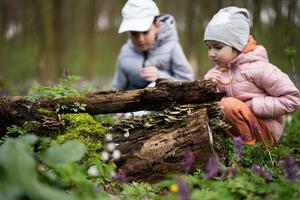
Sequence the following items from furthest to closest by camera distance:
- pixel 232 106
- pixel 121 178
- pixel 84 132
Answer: pixel 232 106 < pixel 84 132 < pixel 121 178

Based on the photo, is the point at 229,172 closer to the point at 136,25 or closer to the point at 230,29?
the point at 230,29

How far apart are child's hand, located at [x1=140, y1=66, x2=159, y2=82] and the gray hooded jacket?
28 cm

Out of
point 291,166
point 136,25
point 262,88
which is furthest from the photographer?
point 136,25

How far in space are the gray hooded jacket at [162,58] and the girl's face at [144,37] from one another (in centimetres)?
11

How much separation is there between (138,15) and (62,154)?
146 inches

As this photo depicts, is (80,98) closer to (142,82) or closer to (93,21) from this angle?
(142,82)

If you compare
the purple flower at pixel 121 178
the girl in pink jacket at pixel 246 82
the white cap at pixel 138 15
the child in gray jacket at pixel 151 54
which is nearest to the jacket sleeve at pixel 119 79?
the child in gray jacket at pixel 151 54

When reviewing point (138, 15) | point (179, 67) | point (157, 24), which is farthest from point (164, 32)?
point (138, 15)

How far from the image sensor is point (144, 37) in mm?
6367

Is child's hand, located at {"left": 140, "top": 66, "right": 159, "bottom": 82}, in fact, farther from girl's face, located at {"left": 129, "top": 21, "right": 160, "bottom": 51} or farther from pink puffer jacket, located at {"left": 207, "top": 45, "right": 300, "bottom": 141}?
pink puffer jacket, located at {"left": 207, "top": 45, "right": 300, "bottom": 141}

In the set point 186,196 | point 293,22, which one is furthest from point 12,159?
point 293,22

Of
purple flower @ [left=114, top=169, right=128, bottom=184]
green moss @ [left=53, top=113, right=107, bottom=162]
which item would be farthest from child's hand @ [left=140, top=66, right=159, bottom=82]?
purple flower @ [left=114, top=169, right=128, bottom=184]

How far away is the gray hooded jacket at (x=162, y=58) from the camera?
6.64 meters

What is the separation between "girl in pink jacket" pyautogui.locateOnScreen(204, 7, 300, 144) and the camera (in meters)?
4.45
